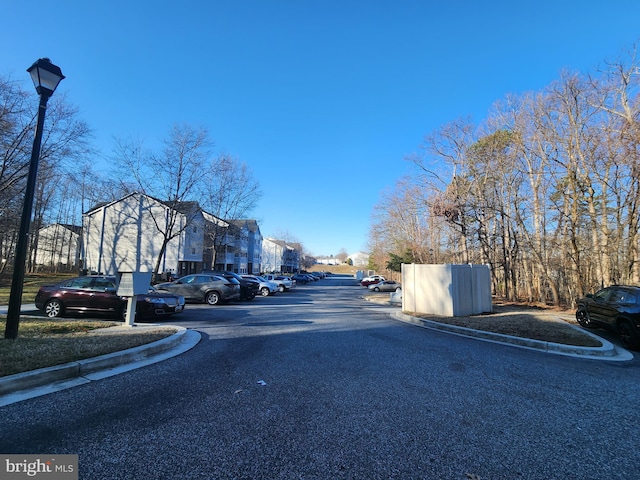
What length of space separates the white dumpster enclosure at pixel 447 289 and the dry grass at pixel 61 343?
9445 millimetres

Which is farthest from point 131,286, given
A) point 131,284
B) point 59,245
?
point 59,245

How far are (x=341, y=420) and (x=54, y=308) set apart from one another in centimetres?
1114

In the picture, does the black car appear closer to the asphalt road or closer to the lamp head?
the asphalt road

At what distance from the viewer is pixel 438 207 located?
834 inches

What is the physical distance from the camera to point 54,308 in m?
10.3

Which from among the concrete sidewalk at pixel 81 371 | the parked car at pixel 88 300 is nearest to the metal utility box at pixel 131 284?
the concrete sidewalk at pixel 81 371

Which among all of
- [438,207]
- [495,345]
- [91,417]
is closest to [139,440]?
[91,417]

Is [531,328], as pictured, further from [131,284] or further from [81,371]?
[131,284]

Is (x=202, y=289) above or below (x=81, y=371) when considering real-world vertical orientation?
above

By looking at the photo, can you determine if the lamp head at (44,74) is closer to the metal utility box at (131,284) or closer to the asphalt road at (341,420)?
the metal utility box at (131,284)

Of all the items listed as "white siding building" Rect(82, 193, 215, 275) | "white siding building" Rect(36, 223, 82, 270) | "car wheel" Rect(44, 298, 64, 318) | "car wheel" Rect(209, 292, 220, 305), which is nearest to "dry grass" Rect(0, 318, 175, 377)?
"car wheel" Rect(44, 298, 64, 318)

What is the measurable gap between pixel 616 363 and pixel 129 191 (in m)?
30.3

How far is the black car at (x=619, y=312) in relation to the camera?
7852mm

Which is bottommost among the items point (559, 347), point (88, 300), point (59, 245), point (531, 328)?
Result: point (559, 347)
